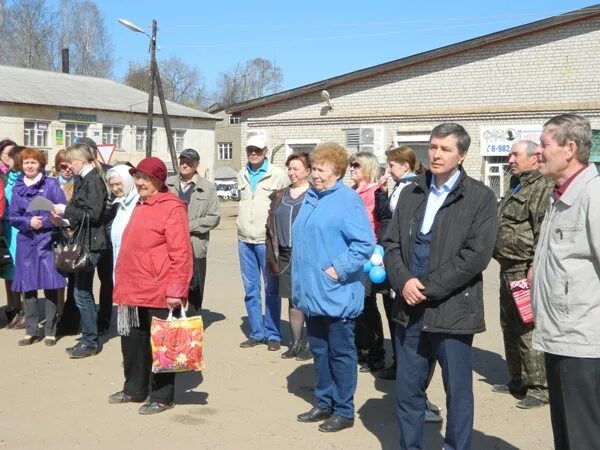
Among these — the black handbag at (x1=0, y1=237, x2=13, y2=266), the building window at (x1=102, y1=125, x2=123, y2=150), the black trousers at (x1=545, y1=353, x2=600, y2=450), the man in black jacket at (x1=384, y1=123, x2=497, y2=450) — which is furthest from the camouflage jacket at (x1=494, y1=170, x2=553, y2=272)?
the building window at (x1=102, y1=125, x2=123, y2=150)

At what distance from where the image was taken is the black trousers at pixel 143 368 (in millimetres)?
5699

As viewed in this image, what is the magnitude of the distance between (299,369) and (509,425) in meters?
2.12

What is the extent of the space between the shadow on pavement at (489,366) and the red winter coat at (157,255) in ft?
9.15

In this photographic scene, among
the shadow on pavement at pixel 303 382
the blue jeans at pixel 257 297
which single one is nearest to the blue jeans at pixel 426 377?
the shadow on pavement at pixel 303 382

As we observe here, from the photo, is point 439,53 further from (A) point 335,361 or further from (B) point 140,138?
(B) point 140,138

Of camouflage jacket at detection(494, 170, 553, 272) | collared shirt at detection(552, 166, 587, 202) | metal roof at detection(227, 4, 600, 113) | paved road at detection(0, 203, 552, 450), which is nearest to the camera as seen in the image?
collared shirt at detection(552, 166, 587, 202)

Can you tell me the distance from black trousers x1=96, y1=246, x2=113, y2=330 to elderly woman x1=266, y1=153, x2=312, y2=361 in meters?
1.89

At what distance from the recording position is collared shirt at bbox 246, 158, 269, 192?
26.0 ft

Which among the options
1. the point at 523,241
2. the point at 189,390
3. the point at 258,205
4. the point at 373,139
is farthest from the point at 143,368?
the point at 373,139

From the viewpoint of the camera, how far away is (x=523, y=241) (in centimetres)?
572

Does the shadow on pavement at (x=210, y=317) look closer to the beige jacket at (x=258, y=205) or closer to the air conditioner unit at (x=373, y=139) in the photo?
the beige jacket at (x=258, y=205)

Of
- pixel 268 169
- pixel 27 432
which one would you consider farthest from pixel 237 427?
pixel 268 169

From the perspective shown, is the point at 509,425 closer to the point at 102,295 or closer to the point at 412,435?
the point at 412,435

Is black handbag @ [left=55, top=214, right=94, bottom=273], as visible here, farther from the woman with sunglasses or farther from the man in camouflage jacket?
the man in camouflage jacket
